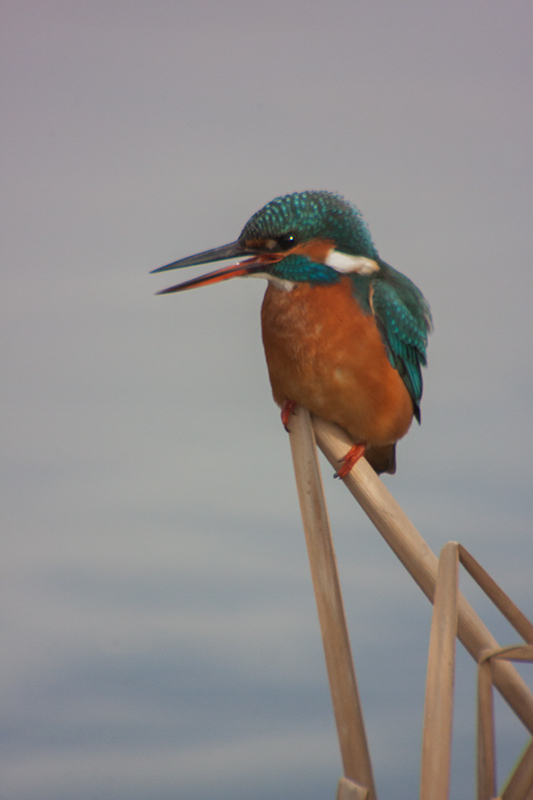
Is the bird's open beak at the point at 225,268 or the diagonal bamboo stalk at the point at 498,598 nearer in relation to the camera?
the diagonal bamboo stalk at the point at 498,598

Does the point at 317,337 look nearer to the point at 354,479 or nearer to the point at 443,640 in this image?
the point at 354,479

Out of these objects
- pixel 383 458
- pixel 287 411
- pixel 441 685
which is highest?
pixel 287 411

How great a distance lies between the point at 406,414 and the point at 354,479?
37cm

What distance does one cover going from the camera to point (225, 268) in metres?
2.31

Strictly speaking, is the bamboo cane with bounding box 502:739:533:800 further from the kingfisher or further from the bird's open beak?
the bird's open beak

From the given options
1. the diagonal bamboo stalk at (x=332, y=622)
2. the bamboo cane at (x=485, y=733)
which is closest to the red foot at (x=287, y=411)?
the diagonal bamboo stalk at (x=332, y=622)

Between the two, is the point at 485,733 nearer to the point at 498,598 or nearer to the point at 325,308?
the point at 498,598

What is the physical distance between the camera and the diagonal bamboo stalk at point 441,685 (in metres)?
1.85

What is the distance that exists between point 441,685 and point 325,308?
1.08 metres

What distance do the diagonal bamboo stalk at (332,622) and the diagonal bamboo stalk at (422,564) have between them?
14 centimetres

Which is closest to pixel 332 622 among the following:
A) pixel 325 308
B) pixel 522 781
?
pixel 522 781

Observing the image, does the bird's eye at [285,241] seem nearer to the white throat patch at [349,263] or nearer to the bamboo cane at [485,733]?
the white throat patch at [349,263]

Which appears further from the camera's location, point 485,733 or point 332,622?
point 332,622

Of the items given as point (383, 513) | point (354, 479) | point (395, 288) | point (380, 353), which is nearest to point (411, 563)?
point (383, 513)
